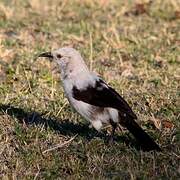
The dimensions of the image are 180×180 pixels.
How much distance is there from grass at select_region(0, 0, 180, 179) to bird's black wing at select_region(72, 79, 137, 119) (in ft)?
1.27

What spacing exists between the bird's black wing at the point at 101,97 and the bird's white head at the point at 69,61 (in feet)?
0.76

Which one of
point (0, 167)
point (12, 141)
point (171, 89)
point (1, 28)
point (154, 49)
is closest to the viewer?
point (0, 167)

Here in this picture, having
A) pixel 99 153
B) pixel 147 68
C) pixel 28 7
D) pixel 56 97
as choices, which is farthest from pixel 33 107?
pixel 28 7

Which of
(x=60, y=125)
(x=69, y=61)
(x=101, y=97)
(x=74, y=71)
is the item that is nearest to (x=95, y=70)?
(x=60, y=125)

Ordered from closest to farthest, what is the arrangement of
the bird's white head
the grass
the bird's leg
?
1. the grass
2. the bird's leg
3. the bird's white head

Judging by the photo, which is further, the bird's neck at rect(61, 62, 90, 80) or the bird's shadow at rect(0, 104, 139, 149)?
the bird's shadow at rect(0, 104, 139, 149)

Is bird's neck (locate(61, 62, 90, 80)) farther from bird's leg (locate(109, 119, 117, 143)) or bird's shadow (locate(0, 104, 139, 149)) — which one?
bird's shadow (locate(0, 104, 139, 149))

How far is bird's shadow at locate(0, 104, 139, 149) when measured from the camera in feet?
21.4

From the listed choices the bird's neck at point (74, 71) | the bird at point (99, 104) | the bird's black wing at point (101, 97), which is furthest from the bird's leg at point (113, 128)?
the bird's neck at point (74, 71)

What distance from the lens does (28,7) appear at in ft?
41.1

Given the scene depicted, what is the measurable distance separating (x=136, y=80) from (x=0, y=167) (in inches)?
131

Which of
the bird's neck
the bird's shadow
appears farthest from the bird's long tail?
the bird's neck

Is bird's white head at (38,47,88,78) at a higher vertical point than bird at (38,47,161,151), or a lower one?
higher

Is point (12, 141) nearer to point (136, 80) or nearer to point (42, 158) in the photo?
point (42, 158)
